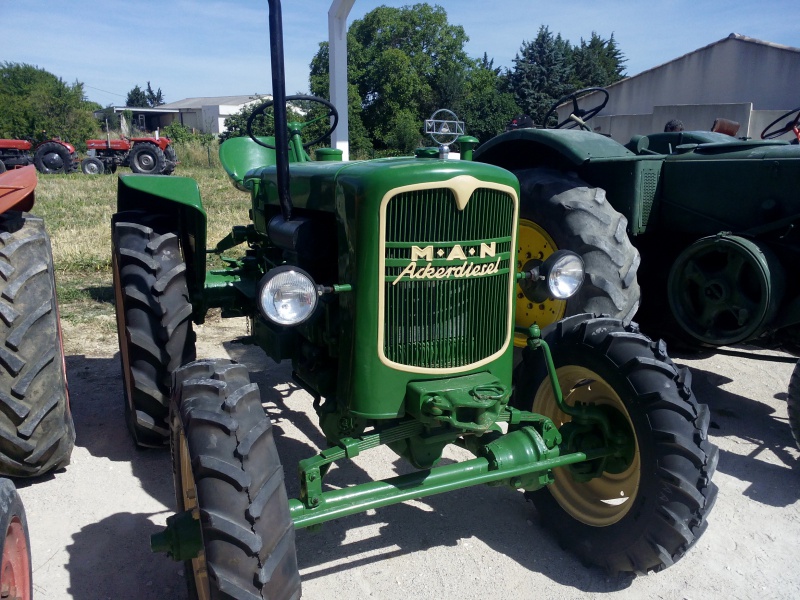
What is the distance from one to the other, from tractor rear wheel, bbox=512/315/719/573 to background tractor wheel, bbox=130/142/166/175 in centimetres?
1982

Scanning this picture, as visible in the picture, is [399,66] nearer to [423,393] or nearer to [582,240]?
[582,240]

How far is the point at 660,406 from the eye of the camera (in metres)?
2.39

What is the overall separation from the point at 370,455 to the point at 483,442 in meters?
1.08

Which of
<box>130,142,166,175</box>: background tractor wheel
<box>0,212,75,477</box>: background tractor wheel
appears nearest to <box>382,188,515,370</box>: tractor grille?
<box>0,212,75,477</box>: background tractor wheel

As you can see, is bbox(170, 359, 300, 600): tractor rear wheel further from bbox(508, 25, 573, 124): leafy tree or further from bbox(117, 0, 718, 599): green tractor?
bbox(508, 25, 573, 124): leafy tree

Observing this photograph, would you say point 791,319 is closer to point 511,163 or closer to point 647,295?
point 647,295

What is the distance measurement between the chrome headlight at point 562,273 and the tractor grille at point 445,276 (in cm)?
18

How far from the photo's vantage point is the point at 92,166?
2181cm

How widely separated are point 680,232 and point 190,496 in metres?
3.36

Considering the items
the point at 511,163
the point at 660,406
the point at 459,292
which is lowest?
the point at 660,406

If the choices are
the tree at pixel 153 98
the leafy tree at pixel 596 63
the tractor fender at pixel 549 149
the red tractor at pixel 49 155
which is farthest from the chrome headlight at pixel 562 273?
the tree at pixel 153 98

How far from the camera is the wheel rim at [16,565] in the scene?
1.80 m

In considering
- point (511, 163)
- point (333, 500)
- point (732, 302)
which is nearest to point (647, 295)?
point (732, 302)

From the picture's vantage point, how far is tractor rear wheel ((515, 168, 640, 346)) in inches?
145
